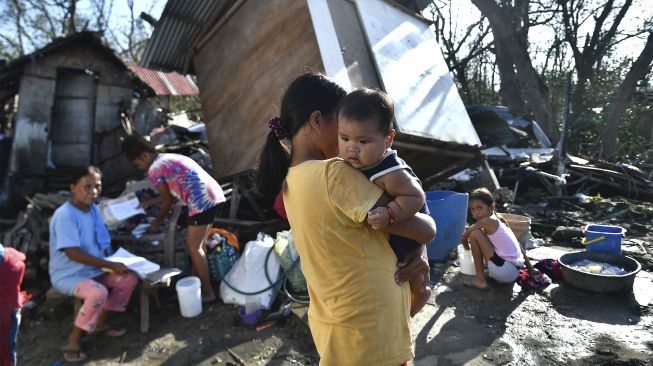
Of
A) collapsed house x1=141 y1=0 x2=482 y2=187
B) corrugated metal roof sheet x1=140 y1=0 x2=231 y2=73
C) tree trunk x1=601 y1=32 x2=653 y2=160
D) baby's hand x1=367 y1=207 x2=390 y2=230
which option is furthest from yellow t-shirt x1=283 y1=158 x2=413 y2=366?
tree trunk x1=601 y1=32 x2=653 y2=160

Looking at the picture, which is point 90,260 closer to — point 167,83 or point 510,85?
point 510,85

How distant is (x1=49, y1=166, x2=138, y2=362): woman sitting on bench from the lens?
3705 mm

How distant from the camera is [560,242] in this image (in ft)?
20.8

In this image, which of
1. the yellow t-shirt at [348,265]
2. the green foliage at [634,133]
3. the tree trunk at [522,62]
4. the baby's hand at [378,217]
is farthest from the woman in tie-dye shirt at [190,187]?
the green foliage at [634,133]

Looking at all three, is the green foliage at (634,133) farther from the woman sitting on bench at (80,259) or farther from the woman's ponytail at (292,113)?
the woman's ponytail at (292,113)

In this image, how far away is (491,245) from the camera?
4375 millimetres

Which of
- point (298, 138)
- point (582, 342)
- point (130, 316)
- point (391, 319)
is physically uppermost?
point (298, 138)

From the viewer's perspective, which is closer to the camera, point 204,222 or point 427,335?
point 427,335

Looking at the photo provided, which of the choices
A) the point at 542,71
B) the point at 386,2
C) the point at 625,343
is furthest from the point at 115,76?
the point at 542,71

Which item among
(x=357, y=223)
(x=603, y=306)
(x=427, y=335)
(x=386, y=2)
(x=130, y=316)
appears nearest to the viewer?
(x=357, y=223)

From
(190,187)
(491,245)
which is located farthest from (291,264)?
(491,245)

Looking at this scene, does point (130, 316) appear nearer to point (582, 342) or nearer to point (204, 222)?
point (204, 222)

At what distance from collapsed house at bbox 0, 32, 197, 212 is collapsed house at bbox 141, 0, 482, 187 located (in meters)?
2.47

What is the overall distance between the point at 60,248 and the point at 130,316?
122 cm
